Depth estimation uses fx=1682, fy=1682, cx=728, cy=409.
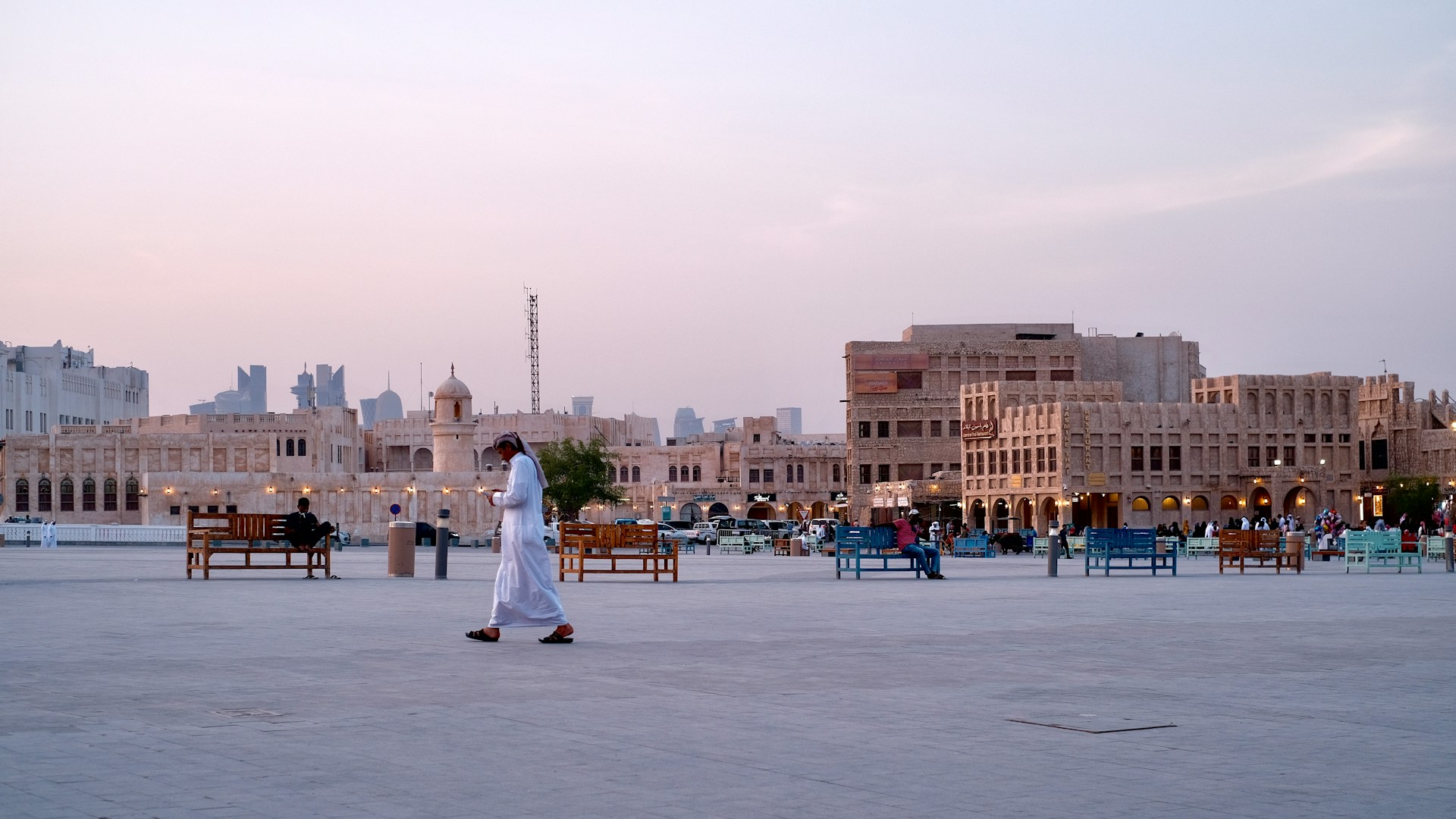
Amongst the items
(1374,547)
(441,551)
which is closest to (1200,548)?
(1374,547)

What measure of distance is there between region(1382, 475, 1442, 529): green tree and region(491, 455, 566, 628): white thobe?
252 feet

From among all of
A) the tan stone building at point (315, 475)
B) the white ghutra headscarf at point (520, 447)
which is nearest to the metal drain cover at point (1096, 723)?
the white ghutra headscarf at point (520, 447)

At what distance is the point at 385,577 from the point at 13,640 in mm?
14735

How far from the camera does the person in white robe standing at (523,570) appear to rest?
45.5ft

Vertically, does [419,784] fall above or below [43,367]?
below

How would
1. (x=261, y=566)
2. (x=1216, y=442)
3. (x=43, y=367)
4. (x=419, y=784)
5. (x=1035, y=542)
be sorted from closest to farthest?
(x=419, y=784) < (x=261, y=566) < (x=1035, y=542) < (x=1216, y=442) < (x=43, y=367)

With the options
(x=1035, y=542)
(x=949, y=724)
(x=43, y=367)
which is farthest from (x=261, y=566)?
(x=43, y=367)

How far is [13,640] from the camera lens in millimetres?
13156

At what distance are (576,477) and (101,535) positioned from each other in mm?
33327

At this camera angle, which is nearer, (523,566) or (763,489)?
(523,566)

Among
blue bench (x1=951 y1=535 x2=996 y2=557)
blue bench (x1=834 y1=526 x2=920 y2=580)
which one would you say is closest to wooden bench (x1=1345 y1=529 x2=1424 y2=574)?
blue bench (x1=834 y1=526 x2=920 y2=580)

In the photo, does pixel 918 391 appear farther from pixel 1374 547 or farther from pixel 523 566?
pixel 523 566

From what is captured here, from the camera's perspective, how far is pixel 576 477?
10031cm

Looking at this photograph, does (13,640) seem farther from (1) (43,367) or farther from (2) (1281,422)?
(1) (43,367)
